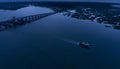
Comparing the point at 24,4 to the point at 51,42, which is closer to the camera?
the point at 51,42

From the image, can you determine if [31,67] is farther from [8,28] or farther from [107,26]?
[107,26]

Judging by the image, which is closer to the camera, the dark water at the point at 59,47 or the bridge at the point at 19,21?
the dark water at the point at 59,47

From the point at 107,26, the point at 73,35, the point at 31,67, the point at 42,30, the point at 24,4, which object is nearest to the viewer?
the point at 31,67

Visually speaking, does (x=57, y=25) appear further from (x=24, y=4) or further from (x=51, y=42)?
(x=24, y=4)

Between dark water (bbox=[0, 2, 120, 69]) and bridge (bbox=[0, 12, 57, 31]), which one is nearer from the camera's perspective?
dark water (bbox=[0, 2, 120, 69])

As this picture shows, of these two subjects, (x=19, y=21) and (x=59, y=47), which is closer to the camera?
(x=59, y=47)

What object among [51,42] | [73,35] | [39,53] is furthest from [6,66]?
[73,35]

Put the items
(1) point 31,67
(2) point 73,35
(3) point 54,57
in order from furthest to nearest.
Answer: (2) point 73,35 < (3) point 54,57 < (1) point 31,67
